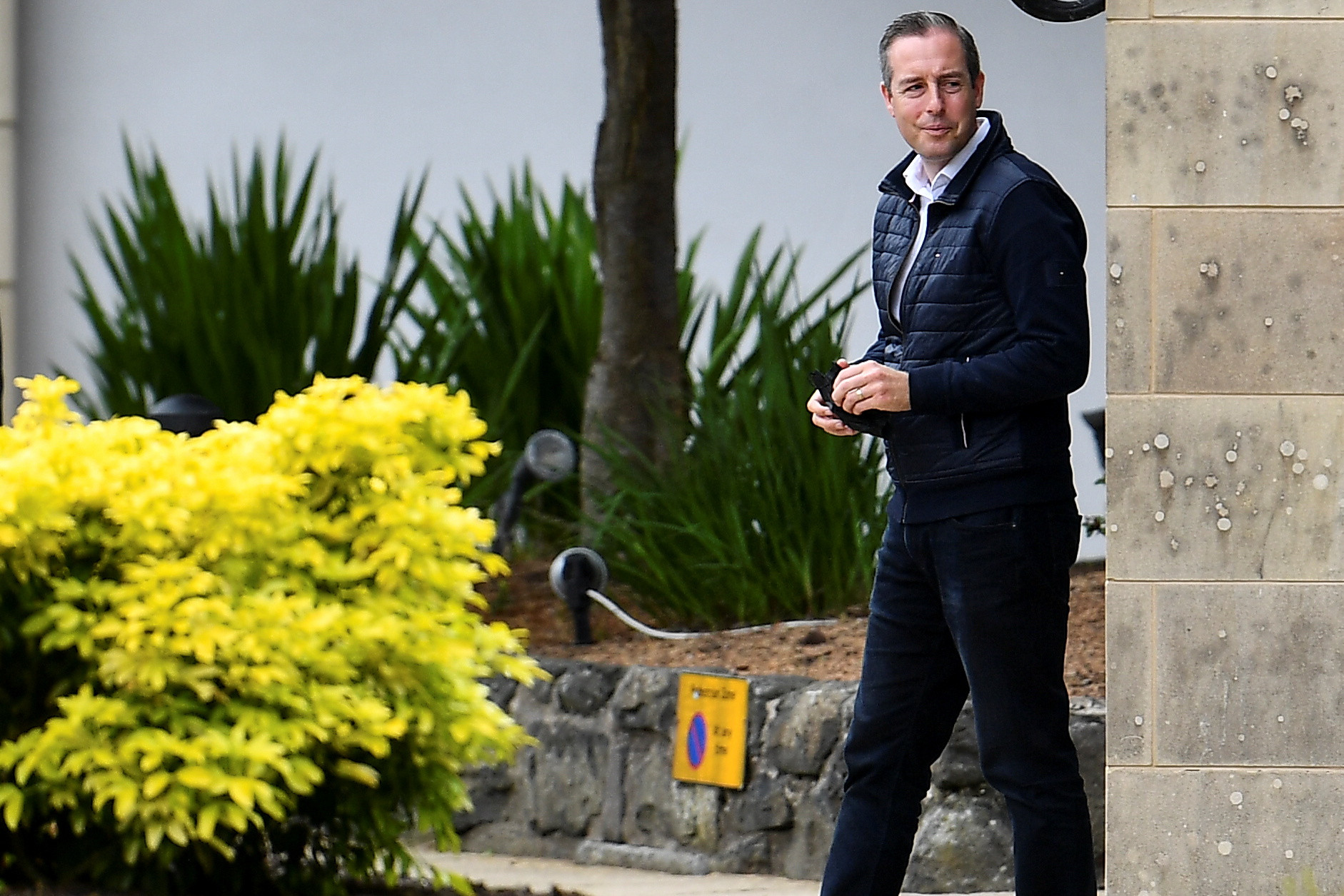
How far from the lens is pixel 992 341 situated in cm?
285

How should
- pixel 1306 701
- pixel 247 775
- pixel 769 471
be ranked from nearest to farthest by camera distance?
pixel 247 775
pixel 1306 701
pixel 769 471

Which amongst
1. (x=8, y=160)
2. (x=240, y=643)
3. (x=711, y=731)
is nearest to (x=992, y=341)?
(x=240, y=643)

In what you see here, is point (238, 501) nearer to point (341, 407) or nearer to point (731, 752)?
point (341, 407)

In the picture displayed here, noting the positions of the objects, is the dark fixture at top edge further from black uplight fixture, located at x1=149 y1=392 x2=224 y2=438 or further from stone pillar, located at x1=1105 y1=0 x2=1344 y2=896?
black uplight fixture, located at x1=149 y1=392 x2=224 y2=438

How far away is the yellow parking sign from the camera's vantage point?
4.41 meters

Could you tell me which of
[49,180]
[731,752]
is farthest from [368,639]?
[49,180]

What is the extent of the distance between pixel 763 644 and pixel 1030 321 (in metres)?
2.20

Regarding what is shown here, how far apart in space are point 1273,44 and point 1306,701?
1.04 metres

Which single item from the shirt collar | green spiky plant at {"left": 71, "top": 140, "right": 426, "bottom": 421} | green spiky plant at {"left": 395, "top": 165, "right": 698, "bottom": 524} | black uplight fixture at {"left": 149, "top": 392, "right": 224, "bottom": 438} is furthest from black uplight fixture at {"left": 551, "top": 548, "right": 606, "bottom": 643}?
the shirt collar

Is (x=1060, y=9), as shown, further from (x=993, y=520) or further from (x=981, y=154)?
(x=993, y=520)

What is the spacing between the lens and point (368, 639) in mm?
2631

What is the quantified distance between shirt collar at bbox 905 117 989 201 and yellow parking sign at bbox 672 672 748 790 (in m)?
1.78

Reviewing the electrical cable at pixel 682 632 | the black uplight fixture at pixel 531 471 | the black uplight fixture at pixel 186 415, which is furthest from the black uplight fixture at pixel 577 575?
the black uplight fixture at pixel 186 415

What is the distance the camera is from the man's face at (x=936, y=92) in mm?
2871
